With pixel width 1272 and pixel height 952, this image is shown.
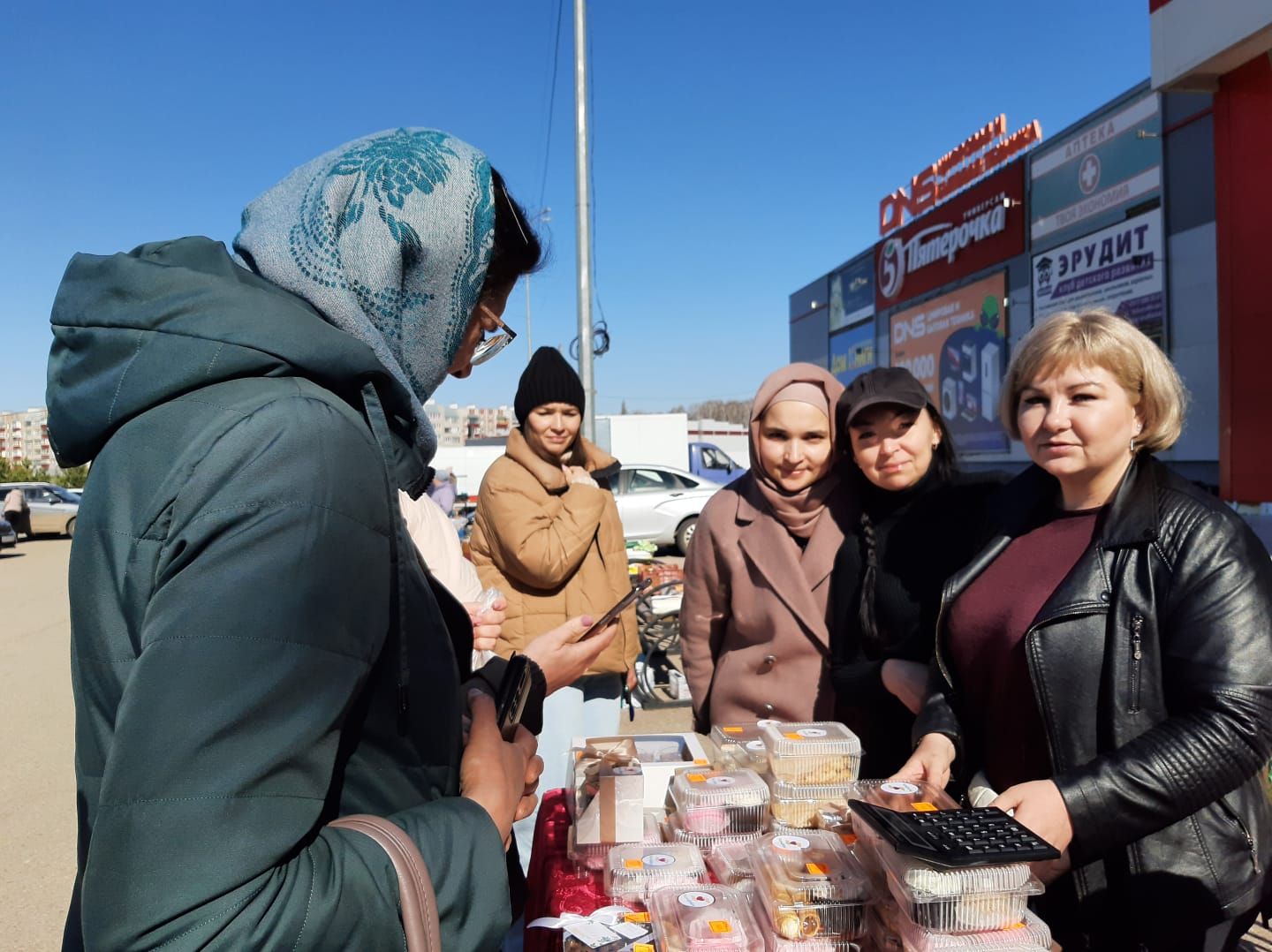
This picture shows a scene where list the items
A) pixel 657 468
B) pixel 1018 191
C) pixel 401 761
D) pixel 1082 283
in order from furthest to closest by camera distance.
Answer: pixel 657 468 < pixel 1018 191 < pixel 1082 283 < pixel 401 761

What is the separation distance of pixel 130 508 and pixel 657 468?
15164 mm

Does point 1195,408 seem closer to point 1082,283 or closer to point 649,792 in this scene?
point 1082,283

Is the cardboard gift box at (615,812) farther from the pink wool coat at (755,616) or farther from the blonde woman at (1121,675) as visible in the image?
the pink wool coat at (755,616)

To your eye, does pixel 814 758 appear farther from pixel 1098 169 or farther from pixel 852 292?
pixel 852 292

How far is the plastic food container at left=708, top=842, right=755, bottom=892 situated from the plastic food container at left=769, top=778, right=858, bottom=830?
0.50 ft

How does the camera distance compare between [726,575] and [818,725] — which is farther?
[726,575]

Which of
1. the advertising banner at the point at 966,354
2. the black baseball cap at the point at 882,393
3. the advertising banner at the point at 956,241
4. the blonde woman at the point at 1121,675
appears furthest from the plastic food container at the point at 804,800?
the advertising banner at the point at 956,241

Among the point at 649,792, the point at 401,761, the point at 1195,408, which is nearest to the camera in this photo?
the point at 401,761

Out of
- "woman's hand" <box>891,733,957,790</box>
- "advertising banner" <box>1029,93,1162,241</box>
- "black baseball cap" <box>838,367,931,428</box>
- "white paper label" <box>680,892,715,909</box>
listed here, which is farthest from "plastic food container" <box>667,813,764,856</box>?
"advertising banner" <box>1029,93,1162,241</box>

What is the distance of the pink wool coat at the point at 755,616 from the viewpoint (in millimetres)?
2818

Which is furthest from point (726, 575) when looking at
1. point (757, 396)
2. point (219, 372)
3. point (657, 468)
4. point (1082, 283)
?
point (657, 468)

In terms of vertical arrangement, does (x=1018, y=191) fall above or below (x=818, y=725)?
above

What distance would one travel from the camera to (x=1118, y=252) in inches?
428

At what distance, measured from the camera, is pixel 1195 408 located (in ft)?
31.4
